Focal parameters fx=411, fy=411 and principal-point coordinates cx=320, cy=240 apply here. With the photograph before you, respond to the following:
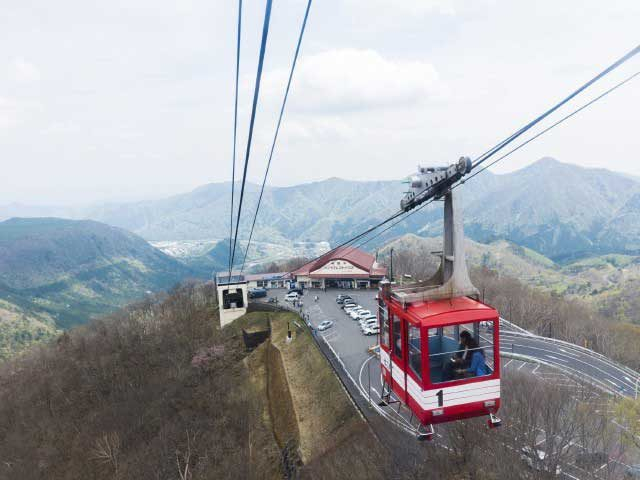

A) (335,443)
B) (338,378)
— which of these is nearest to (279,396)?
(338,378)

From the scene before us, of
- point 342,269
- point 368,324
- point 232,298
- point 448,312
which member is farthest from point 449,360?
point 342,269

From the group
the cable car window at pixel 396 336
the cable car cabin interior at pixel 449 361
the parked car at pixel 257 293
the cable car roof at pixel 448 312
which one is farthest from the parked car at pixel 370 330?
the cable car roof at pixel 448 312

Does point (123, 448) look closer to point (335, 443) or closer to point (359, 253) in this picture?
point (335, 443)

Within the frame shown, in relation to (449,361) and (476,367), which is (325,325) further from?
(476,367)

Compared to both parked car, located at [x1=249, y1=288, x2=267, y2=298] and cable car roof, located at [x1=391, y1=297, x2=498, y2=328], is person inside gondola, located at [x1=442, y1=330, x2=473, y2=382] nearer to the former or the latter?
cable car roof, located at [x1=391, y1=297, x2=498, y2=328]

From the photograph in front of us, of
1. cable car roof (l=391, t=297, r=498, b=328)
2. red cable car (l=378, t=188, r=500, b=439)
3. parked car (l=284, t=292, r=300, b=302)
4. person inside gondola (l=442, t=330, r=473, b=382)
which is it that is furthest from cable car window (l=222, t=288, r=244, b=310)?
person inside gondola (l=442, t=330, r=473, b=382)

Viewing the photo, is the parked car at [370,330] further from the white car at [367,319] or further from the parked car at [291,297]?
the parked car at [291,297]

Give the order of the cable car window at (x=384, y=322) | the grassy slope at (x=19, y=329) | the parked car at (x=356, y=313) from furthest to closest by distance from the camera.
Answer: the grassy slope at (x=19, y=329) → the parked car at (x=356, y=313) → the cable car window at (x=384, y=322)
